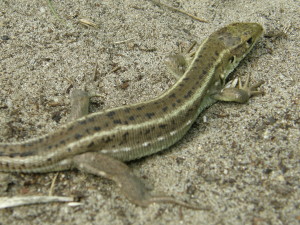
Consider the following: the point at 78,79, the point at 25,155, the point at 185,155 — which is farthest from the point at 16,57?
the point at 185,155

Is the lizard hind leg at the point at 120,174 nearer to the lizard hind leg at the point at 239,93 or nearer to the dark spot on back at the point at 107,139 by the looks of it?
the dark spot on back at the point at 107,139

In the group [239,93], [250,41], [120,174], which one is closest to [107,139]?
[120,174]

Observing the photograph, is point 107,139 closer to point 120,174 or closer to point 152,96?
point 120,174

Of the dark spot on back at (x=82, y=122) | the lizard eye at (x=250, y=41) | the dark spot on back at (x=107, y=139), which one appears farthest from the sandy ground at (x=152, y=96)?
the dark spot on back at (x=82, y=122)

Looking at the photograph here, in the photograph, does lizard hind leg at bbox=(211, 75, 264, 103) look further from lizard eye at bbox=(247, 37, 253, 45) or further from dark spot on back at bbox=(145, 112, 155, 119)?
dark spot on back at bbox=(145, 112, 155, 119)

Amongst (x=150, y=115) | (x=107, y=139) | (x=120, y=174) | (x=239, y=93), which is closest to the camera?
(x=120, y=174)

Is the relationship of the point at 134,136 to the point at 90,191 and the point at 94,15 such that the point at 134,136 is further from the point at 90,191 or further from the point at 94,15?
the point at 94,15
